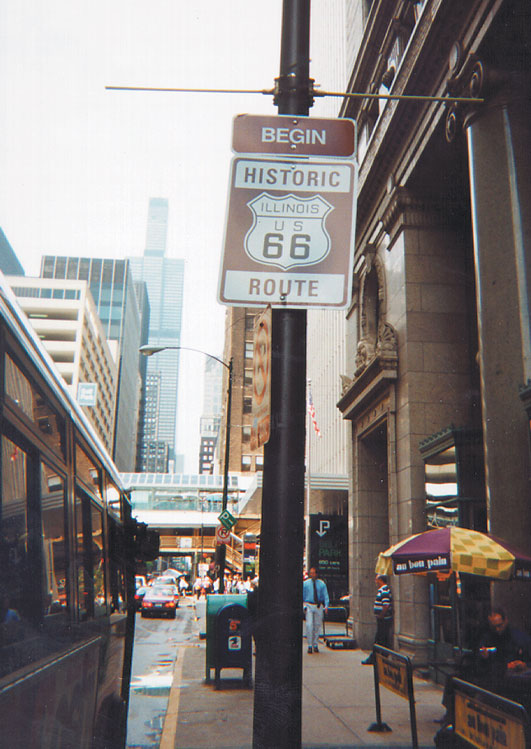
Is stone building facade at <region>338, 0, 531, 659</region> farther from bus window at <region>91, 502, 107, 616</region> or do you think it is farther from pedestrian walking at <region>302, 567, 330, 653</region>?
bus window at <region>91, 502, 107, 616</region>

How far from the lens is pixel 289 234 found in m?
3.85

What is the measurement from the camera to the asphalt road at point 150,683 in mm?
8391

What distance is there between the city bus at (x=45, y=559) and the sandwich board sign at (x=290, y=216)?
46.8 inches

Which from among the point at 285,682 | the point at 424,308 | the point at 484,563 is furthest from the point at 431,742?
the point at 424,308

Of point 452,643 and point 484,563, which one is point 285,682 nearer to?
point 484,563

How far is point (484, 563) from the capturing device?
780 cm

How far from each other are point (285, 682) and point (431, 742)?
567cm

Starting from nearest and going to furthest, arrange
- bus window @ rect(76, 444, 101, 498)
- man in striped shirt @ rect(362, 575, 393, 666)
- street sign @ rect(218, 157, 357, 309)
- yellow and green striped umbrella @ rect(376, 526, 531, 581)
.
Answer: street sign @ rect(218, 157, 357, 309) → bus window @ rect(76, 444, 101, 498) → yellow and green striped umbrella @ rect(376, 526, 531, 581) → man in striped shirt @ rect(362, 575, 393, 666)

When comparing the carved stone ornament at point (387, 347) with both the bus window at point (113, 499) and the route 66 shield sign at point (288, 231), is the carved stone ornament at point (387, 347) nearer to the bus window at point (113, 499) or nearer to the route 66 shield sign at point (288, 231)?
the bus window at point (113, 499)

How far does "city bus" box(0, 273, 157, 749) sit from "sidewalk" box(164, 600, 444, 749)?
345cm

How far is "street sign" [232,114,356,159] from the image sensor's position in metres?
4.07

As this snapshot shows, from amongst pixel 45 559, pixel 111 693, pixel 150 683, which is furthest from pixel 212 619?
pixel 45 559

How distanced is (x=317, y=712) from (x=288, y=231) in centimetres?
776

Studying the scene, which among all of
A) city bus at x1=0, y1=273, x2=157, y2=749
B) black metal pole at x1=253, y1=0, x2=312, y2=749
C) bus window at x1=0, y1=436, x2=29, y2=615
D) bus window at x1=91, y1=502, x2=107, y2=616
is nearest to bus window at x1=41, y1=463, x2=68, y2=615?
city bus at x1=0, y1=273, x2=157, y2=749
